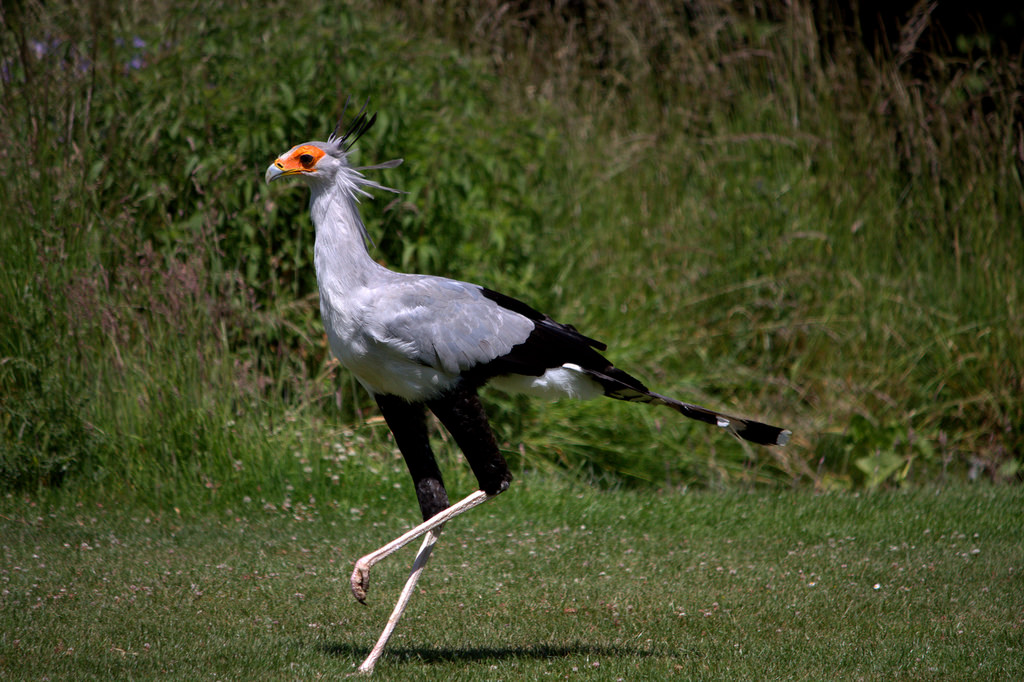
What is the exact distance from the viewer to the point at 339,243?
3.78m

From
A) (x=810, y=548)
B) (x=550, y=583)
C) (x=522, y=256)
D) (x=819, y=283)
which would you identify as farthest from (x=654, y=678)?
(x=819, y=283)

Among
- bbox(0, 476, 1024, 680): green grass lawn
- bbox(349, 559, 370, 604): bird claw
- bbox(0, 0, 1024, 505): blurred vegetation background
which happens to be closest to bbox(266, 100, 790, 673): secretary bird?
bbox(349, 559, 370, 604): bird claw

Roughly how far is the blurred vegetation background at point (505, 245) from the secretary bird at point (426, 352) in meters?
1.72

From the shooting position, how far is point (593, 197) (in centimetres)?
712

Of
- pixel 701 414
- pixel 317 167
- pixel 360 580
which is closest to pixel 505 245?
pixel 317 167

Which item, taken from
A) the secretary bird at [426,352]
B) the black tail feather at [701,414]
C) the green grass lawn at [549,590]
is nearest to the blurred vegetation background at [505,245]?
the green grass lawn at [549,590]

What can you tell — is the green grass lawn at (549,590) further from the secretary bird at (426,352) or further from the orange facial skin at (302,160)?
the orange facial skin at (302,160)

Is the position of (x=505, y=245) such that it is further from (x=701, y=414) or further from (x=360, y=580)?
(x=360, y=580)

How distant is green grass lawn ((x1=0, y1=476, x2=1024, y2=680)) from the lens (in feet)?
12.0

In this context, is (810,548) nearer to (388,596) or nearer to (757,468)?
(757,468)

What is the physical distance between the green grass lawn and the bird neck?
140 centimetres

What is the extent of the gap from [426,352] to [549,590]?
1.40 m

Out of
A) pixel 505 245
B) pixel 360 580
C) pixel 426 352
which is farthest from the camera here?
pixel 505 245

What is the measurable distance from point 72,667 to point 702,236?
484 cm
